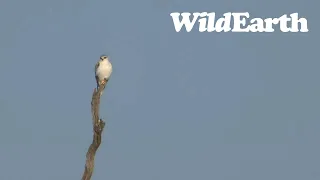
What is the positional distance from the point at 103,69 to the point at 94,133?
570 cm

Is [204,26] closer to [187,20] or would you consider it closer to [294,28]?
[187,20]

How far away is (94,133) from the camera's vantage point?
1817 cm

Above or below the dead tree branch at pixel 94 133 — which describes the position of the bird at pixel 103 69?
above

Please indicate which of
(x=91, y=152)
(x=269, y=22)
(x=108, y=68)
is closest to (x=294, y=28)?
(x=269, y=22)

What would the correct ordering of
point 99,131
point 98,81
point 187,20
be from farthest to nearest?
point 187,20 < point 98,81 < point 99,131

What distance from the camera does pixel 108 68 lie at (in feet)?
77.5

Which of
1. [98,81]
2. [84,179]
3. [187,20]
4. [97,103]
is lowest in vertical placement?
[84,179]

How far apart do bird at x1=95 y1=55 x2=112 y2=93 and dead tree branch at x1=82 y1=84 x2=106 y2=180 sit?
4.72 metres

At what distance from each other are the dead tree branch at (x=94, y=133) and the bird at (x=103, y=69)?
4723 millimetres

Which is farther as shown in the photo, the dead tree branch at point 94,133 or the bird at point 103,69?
the bird at point 103,69

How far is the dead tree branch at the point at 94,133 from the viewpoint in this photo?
1805 cm

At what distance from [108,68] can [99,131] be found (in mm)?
5723

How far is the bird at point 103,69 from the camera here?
921 inches

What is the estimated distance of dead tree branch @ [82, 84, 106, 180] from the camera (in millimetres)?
18047
